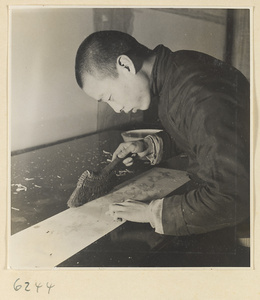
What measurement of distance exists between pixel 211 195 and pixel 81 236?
38 centimetres

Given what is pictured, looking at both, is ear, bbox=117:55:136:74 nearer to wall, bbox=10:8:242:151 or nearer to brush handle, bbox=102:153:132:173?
wall, bbox=10:8:242:151

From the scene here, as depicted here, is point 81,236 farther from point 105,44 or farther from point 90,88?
point 105,44

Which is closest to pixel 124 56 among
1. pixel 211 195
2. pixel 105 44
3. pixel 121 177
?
pixel 105 44

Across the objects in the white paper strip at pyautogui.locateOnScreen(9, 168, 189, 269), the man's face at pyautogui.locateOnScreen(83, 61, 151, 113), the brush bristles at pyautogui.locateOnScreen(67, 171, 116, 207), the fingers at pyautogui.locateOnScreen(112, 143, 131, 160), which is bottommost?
the white paper strip at pyautogui.locateOnScreen(9, 168, 189, 269)

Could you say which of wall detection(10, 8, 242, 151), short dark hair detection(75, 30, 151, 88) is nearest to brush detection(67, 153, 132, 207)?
wall detection(10, 8, 242, 151)

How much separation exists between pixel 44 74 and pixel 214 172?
546mm

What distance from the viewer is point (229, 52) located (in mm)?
1023

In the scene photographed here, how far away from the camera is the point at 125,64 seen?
1.02 m

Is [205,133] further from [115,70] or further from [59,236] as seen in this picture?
[59,236]

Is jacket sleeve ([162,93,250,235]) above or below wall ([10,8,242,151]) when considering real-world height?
below

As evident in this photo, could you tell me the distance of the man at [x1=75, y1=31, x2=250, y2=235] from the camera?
3.26ft

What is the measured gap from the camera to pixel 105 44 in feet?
3.32
